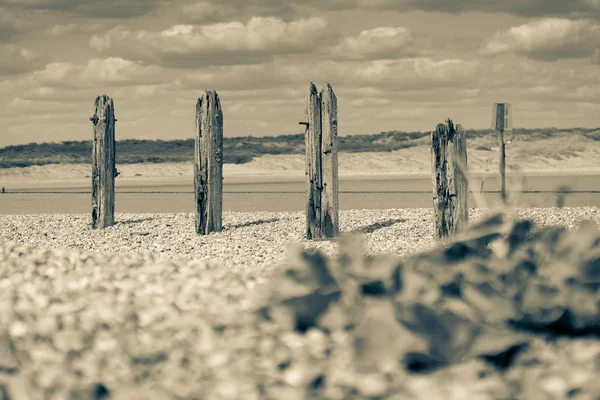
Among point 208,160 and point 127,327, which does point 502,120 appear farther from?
point 127,327

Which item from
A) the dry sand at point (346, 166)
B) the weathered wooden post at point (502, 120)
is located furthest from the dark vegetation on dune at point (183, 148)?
Result: the weathered wooden post at point (502, 120)

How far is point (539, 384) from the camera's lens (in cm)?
326

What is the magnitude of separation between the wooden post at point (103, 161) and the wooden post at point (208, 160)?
6.98 feet

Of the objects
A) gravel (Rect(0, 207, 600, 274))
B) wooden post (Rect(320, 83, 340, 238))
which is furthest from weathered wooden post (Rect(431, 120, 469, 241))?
wooden post (Rect(320, 83, 340, 238))

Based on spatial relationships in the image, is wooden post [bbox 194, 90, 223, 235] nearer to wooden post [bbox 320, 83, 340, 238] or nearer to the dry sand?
wooden post [bbox 320, 83, 340, 238]

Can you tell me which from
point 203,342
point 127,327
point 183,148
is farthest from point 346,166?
point 203,342

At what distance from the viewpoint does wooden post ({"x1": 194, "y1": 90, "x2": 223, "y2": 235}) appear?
11.2 m

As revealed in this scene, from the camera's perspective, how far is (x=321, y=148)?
10359 mm

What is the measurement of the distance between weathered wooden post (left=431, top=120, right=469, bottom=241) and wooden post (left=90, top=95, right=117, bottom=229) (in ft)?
18.8

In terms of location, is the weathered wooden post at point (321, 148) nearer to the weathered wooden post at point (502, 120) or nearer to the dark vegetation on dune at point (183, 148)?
the weathered wooden post at point (502, 120)

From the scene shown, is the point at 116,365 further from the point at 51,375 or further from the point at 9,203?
the point at 9,203

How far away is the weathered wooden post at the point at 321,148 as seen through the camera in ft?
33.8

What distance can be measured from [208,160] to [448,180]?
3.67 metres

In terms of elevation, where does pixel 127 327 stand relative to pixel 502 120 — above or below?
below
